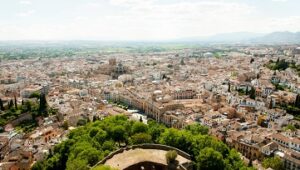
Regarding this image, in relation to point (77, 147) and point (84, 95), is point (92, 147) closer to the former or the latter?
point (77, 147)

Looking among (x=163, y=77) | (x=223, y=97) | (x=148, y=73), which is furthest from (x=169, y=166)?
(x=148, y=73)

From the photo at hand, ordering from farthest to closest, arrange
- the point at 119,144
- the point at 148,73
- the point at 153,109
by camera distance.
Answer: the point at 148,73 < the point at 153,109 < the point at 119,144

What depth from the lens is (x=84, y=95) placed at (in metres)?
64.9

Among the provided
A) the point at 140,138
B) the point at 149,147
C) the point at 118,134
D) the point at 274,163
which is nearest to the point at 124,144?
the point at 118,134

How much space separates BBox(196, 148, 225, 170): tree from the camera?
25750 mm

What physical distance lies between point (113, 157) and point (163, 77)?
61.2 metres

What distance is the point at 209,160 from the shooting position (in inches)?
1019

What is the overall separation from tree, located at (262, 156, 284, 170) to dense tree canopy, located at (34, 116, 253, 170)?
4.42 metres

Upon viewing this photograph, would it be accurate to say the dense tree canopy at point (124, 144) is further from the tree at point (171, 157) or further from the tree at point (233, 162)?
the tree at point (171, 157)

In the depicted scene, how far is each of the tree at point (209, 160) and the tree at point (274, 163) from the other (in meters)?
7.12

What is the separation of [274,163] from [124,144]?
1419 cm

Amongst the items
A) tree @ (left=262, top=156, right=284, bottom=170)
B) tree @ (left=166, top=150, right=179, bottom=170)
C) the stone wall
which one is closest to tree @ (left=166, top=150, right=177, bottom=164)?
tree @ (left=166, top=150, right=179, bottom=170)

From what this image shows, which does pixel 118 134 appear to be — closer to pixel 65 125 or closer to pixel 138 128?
pixel 138 128

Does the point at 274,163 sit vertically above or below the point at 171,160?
below
